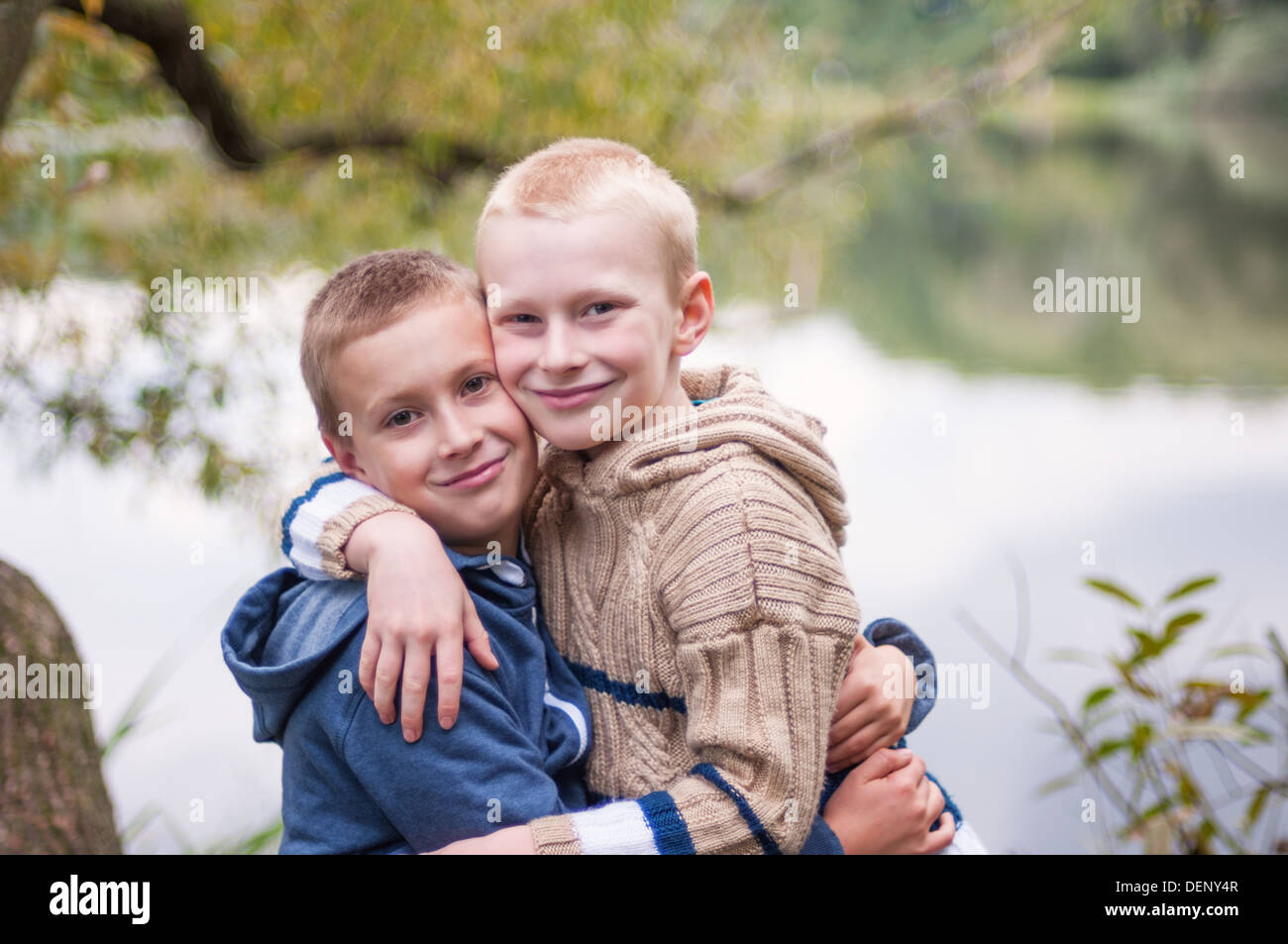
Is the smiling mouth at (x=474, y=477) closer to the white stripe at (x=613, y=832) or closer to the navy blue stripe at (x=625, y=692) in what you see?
the navy blue stripe at (x=625, y=692)

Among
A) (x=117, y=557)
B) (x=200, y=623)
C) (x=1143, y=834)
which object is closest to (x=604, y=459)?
(x=1143, y=834)

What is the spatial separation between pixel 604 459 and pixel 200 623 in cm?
228

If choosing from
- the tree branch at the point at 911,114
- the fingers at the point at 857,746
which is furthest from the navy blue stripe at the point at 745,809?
the tree branch at the point at 911,114

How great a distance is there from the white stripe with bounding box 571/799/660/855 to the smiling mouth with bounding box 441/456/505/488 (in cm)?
37

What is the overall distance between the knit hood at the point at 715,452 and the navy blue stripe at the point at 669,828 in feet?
1.14

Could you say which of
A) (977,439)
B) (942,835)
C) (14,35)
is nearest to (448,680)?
(942,835)

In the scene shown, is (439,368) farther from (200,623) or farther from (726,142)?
(726,142)

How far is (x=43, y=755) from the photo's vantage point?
1854 mm

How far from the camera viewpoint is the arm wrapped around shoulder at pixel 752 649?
1204 mm

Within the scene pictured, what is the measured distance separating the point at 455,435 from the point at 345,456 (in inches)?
6.8

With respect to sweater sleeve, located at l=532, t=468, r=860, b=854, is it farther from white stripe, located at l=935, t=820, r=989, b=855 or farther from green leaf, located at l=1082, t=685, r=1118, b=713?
green leaf, located at l=1082, t=685, r=1118, b=713

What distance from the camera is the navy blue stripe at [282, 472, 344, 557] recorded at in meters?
1.36

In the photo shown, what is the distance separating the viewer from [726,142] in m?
3.80

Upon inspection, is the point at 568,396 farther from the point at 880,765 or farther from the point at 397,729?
the point at 880,765
